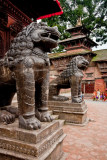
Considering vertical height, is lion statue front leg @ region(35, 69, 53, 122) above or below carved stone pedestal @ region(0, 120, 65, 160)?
above

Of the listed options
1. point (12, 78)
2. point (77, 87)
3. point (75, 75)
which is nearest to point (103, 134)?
point (77, 87)

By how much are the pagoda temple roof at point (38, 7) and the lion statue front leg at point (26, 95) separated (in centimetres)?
361

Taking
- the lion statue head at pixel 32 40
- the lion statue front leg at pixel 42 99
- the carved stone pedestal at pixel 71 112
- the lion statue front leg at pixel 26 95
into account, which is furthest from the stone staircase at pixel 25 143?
the carved stone pedestal at pixel 71 112

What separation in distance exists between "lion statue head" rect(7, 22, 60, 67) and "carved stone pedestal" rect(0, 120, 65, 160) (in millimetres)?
1029

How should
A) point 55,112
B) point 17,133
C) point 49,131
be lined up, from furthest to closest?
point 55,112, point 49,131, point 17,133

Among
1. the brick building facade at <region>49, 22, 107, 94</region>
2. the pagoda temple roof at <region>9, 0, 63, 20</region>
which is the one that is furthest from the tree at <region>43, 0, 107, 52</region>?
the pagoda temple roof at <region>9, 0, 63, 20</region>

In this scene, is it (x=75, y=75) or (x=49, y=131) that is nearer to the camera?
(x=49, y=131)

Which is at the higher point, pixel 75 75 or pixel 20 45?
pixel 20 45

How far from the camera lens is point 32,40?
2.00m

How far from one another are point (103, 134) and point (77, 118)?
1.05 m

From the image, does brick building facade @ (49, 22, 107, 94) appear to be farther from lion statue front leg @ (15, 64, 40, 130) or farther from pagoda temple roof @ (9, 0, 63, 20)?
lion statue front leg @ (15, 64, 40, 130)

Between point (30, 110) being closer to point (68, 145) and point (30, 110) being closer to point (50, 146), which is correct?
point (50, 146)

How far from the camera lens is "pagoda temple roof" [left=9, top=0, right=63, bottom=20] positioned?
4.70m

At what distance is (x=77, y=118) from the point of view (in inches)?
186
